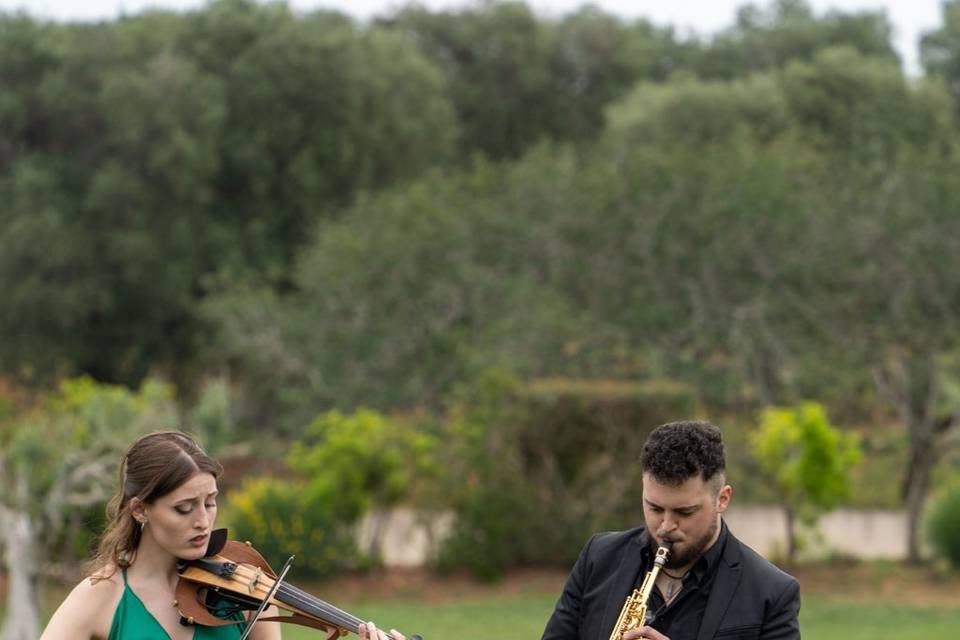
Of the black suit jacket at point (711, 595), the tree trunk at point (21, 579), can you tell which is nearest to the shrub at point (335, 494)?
the tree trunk at point (21, 579)

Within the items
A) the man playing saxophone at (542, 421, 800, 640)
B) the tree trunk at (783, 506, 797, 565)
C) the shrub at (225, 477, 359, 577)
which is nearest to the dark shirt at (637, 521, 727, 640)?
the man playing saxophone at (542, 421, 800, 640)

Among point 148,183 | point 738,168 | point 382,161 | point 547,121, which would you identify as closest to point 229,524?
point 738,168

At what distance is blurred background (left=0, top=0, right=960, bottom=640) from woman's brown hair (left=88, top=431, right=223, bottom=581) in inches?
258

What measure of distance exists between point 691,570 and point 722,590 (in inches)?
3.8

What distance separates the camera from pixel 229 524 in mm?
19969

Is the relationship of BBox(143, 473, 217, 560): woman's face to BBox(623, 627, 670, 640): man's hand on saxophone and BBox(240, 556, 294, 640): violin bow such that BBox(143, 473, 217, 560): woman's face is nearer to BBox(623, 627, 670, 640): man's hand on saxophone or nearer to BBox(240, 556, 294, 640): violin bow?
BBox(240, 556, 294, 640): violin bow

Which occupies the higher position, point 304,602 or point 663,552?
point 663,552

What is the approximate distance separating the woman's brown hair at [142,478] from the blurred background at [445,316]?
21.5ft

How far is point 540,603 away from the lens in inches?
737

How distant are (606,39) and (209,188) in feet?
69.7

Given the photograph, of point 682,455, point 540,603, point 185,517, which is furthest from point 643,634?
point 540,603

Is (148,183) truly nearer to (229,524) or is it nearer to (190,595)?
(229,524)

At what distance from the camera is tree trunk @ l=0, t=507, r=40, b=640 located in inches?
585

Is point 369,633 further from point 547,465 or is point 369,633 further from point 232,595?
point 547,465
